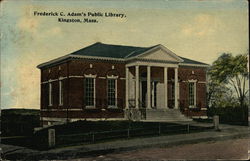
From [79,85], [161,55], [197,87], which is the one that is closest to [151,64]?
[161,55]

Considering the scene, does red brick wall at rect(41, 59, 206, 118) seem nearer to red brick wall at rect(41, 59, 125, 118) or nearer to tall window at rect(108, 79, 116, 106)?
red brick wall at rect(41, 59, 125, 118)

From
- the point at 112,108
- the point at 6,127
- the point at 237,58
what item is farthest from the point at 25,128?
the point at 237,58

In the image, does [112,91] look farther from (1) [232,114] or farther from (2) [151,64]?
(1) [232,114]

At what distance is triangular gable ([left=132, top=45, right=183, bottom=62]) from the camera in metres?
14.0

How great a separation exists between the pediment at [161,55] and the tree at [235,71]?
1.40 m

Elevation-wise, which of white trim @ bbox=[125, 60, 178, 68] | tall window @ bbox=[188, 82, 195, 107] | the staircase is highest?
white trim @ bbox=[125, 60, 178, 68]

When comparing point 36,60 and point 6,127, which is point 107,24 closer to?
point 36,60

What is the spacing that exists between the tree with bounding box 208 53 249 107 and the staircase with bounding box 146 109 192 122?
6.83ft

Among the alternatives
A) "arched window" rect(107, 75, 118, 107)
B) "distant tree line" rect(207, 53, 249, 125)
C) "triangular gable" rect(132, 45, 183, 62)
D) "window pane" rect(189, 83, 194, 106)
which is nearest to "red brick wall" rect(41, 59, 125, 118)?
"arched window" rect(107, 75, 118, 107)

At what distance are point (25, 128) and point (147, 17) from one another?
16.6ft

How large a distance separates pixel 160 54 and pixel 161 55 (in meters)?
0.10

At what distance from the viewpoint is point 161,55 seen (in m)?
15.3

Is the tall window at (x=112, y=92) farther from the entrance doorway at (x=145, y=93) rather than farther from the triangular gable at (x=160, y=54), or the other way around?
the entrance doorway at (x=145, y=93)

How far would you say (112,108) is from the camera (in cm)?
1491
